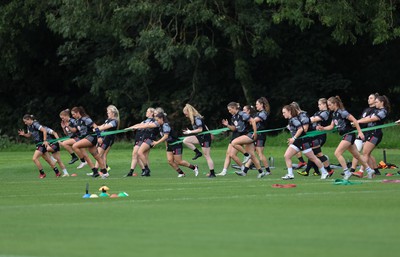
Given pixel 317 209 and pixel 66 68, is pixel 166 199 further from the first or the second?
pixel 66 68

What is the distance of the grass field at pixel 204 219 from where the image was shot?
45.5ft

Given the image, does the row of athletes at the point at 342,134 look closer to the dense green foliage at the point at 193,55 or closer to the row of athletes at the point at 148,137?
the row of athletes at the point at 148,137

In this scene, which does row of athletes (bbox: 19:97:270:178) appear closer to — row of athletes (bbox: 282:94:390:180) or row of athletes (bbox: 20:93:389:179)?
row of athletes (bbox: 20:93:389:179)

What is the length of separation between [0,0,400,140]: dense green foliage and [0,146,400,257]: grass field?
24.6m

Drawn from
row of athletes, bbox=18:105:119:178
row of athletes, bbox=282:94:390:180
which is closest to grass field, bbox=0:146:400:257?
row of athletes, bbox=282:94:390:180

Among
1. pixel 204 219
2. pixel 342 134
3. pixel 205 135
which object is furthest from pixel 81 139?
pixel 204 219

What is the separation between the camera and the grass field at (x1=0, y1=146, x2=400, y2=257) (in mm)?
13859

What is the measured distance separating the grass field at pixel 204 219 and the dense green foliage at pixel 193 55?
24.6m

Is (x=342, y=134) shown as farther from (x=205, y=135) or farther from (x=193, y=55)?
(x=193, y=55)

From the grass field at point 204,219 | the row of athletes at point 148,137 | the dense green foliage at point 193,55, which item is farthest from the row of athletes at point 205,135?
the dense green foliage at point 193,55

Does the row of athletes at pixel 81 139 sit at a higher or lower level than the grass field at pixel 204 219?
higher

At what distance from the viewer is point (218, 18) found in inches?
2008

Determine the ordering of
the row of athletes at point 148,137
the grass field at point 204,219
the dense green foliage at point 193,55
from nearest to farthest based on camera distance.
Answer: the grass field at point 204,219 → the row of athletes at point 148,137 → the dense green foliage at point 193,55

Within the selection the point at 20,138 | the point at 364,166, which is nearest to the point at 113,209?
the point at 364,166
